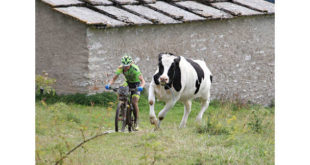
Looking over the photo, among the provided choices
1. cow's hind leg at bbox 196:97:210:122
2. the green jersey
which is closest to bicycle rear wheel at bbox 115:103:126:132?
the green jersey

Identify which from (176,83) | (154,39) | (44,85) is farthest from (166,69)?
(154,39)

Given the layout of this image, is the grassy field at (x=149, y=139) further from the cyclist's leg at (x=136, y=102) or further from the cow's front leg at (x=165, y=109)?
the cyclist's leg at (x=136, y=102)

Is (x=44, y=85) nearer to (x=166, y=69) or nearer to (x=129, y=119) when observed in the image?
(x=129, y=119)

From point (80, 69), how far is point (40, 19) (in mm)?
1008

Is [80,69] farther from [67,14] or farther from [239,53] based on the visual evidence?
[239,53]

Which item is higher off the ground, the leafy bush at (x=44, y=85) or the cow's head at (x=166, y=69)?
the cow's head at (x=166, y=69)

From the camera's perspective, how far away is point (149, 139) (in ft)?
25.2

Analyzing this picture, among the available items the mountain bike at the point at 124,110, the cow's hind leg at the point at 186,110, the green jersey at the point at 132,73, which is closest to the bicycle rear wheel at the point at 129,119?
the mountain bike at the point at 124,110

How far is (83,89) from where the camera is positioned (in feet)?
30.5

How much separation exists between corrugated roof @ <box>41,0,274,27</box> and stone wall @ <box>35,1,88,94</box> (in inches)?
7.9

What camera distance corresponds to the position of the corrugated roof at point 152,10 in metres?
9.68

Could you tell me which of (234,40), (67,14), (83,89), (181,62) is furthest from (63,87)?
(234,40)

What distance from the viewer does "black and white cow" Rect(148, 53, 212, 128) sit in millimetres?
8180

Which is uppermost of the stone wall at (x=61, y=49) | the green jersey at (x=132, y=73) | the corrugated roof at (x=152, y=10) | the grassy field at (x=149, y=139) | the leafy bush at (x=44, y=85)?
the corrugated roof at (x=152, y=10)
